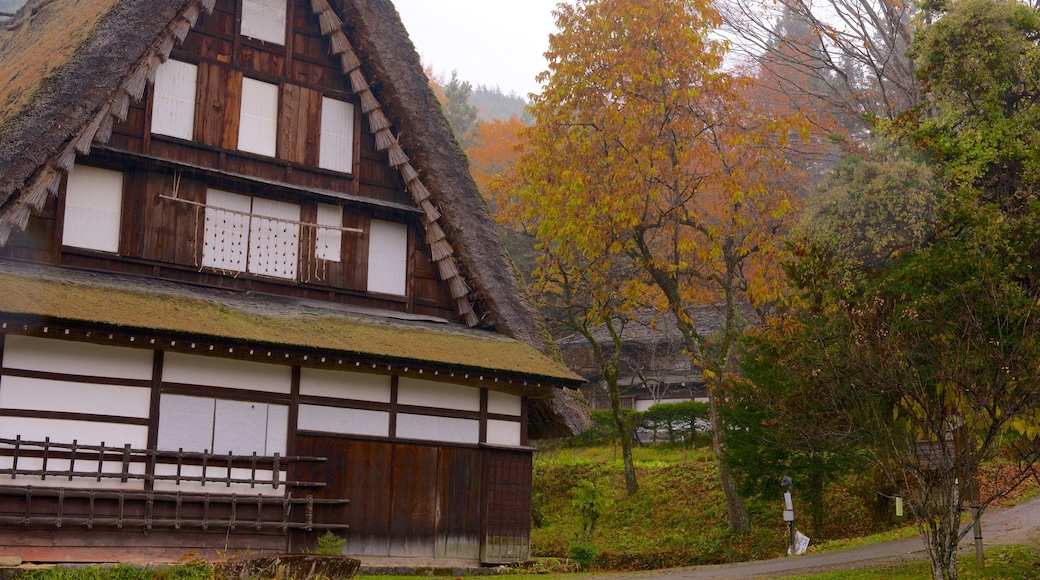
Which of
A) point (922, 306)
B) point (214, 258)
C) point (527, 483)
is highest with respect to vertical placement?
point (214, 258)

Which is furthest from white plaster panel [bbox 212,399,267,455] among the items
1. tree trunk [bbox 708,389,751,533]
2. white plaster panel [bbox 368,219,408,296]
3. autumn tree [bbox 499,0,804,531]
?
tree trunk [bbox 708,389,751,533]

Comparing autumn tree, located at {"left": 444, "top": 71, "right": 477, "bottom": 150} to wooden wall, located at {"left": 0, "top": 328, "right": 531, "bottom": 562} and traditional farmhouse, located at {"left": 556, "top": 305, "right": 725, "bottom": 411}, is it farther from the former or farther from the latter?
wooden wall, located at {"left": 0, "top": 328, "right": 531, "bottom": 562}

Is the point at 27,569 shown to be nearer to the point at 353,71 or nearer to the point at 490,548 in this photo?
the point at 490,548

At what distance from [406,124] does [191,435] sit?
6.88 meters

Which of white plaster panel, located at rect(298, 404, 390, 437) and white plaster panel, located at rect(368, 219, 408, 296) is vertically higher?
white plaster panel, located at rect(368, 219, 408, 296)

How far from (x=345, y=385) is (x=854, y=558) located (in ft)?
29.0

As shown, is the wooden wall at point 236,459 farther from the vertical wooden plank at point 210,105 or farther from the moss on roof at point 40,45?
the moss on roof at point 40,45

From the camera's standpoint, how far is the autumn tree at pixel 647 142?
22.0 metres

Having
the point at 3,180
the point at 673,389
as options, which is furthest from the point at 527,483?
the point at 673,389

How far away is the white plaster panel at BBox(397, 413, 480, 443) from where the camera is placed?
1728 centimetres

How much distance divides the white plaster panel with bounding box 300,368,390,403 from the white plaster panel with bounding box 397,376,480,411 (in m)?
0.30

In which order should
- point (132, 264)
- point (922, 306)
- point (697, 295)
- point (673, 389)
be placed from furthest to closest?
point (673, 389)
point (697, 295)
point (132, 264)
point (922, 306)

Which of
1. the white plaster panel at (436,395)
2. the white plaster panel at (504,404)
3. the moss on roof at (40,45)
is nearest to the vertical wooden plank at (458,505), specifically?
the white plaster panel at (436,395)

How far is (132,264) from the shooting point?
52.9 ft
